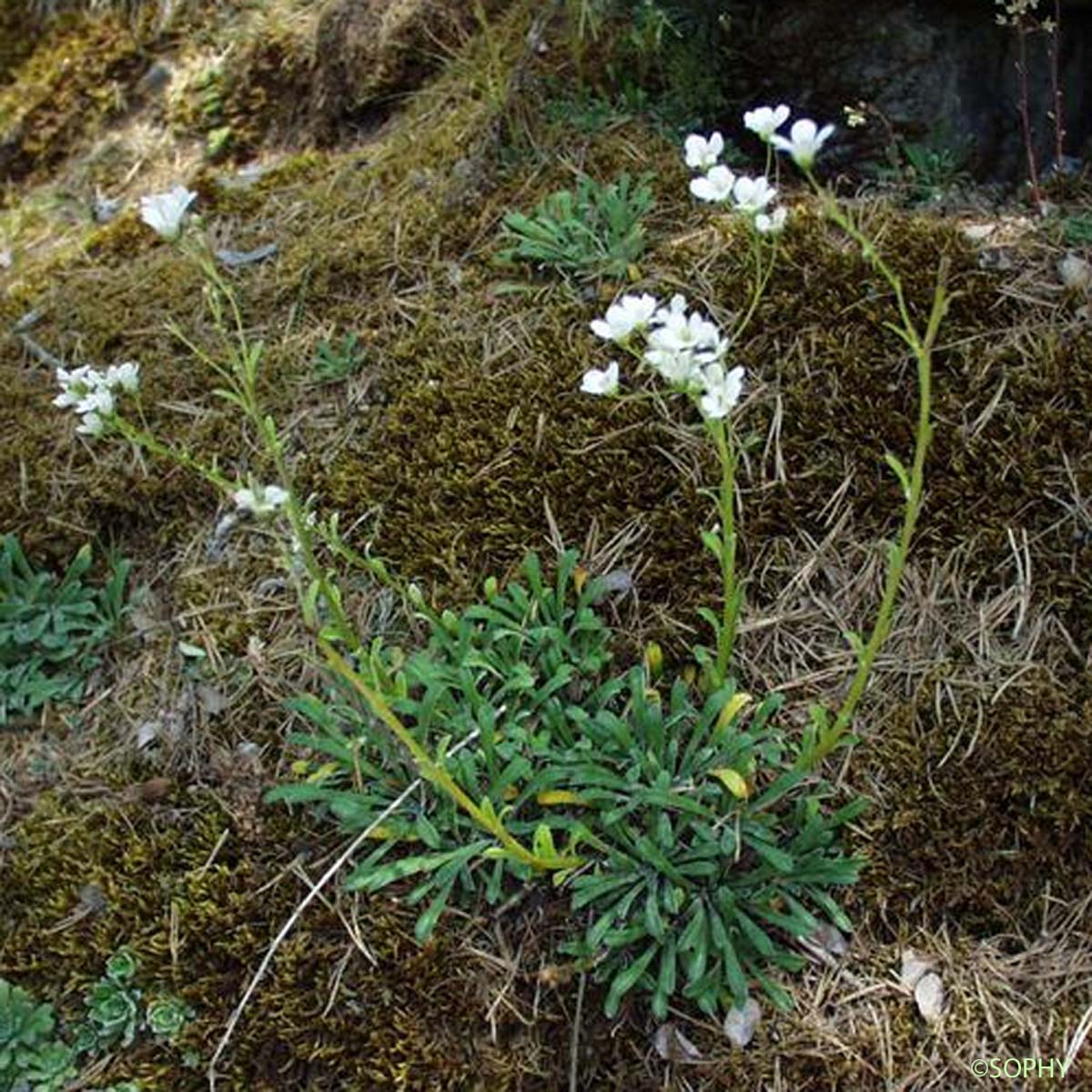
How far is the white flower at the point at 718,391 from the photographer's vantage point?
6.52ft

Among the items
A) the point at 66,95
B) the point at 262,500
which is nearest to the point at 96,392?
Result: the point at 262,500

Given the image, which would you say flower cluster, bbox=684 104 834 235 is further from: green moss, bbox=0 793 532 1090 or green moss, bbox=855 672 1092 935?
green moss, bbox=0 793 532 1090

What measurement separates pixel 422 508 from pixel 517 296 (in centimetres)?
62

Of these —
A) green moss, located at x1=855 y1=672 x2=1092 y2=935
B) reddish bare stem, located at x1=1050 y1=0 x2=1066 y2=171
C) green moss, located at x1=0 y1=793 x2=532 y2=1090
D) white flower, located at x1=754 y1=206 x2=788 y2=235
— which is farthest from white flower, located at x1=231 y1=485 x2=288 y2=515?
reddish bare stem, located at x1=1050 y1=0 x2=1066 y2=171

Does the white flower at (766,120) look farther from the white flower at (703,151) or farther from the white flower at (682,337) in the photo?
the white flower at (682,337)

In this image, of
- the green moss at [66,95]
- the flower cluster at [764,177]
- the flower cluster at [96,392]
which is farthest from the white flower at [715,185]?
the green moss at [66,95]

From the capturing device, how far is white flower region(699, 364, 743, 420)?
1988mm

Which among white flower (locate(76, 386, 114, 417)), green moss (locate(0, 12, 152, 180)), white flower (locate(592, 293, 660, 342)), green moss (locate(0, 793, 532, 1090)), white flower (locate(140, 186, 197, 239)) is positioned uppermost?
white flower (locate(140, 186, 197, 239))

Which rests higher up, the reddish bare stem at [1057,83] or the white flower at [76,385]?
the white flower at [76,385]

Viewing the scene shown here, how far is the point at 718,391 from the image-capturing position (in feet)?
→ 6.64

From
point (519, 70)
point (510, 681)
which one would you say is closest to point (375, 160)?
point (519, 70)

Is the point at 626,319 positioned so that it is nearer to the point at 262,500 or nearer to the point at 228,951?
the point at 262,500

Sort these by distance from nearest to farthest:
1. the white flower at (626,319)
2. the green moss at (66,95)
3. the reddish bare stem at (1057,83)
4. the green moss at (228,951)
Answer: the white flower at (626,319) < the green moss at (228,951) < the reddish bare stem at (1057,83) < the green moss at (66,95)

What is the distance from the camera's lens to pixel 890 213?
2959mm
